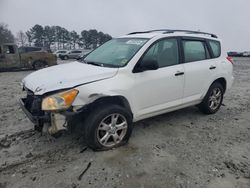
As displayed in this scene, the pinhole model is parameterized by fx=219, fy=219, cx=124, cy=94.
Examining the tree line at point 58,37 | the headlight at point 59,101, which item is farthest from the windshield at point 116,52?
the tree line at point 58,37

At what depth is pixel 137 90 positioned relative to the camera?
3.35 m

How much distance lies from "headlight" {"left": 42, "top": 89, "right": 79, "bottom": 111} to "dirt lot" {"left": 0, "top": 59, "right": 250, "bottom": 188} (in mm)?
782

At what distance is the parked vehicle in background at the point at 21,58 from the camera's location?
12.4m

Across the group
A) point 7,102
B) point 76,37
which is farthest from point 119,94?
point 76,37

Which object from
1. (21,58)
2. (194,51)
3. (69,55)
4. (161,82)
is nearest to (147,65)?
(161,82)

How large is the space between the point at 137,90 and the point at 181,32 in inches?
65.9

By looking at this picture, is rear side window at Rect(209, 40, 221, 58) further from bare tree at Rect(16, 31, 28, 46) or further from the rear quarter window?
bare tree at Rect(16, 31, 28, 46)

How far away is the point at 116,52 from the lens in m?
3.79

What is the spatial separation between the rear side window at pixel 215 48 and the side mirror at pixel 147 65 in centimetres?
195

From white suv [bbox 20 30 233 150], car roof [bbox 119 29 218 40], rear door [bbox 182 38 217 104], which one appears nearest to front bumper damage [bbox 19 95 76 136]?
white suv [bbox 20 30 233 150]

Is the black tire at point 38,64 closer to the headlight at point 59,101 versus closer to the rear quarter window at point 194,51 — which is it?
the rear quarter window at point 194,51

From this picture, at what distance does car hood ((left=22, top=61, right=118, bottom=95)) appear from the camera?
9.55 feet

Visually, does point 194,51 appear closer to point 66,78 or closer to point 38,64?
point 66,78

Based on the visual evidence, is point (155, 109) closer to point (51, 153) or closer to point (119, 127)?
point (119, 127)
